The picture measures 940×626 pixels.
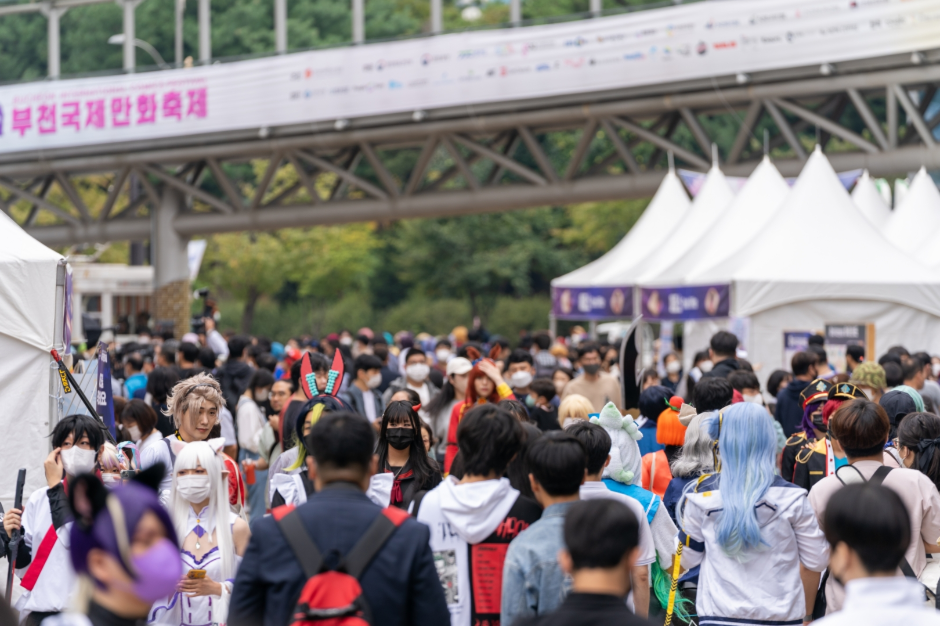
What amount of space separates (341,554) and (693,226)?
52.7 feet

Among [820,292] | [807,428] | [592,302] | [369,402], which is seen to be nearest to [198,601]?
[807,428]

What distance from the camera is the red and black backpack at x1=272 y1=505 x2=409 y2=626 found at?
3375 mm

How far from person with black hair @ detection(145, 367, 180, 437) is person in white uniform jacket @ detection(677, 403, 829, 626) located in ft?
17.8

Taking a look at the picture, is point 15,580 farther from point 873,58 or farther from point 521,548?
point 873,58

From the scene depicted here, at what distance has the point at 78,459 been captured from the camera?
584 centimetres

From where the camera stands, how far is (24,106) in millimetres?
26969

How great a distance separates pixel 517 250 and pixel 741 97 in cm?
2616

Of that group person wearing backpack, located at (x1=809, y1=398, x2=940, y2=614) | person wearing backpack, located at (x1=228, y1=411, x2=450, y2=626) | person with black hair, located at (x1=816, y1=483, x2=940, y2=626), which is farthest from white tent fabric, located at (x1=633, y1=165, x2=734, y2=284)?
person with black hair, located at (x1=816, y1=483, x2=940, y2=626)

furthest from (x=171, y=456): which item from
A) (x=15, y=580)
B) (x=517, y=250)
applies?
(x=517, y=250)

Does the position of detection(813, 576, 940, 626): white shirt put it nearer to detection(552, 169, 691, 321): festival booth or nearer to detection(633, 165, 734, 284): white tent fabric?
detection(552, 169, 691, 321): festival booth

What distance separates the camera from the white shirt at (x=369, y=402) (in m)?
10.7

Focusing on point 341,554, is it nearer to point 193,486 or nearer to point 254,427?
point 193,486

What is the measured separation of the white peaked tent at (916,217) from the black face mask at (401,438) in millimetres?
14427

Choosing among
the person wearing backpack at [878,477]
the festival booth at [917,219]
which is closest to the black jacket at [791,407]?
the person wearing backpack at [878,477]
